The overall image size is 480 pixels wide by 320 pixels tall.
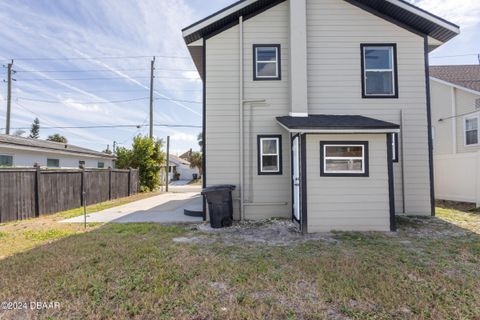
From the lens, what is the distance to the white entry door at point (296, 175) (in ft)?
21.2

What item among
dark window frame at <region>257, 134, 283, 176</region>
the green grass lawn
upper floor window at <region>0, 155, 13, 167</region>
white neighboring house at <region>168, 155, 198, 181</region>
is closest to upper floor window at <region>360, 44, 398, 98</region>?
dark window frame at <region>257, 134, 283, 176</region>

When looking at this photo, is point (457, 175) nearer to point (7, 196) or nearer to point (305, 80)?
point (305, 80)

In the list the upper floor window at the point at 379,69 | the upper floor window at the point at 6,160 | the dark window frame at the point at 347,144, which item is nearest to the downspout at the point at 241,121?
the dark window frame at the point at 347,144

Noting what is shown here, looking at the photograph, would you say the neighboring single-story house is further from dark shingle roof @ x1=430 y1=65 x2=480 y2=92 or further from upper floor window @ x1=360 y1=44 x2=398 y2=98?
upper floor window @ x1=360 y1=44 x2=398 y2=98

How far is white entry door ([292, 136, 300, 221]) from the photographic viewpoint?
6.47 m

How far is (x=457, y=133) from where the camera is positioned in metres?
11.5

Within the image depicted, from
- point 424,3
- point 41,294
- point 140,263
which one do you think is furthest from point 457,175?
point 41,294

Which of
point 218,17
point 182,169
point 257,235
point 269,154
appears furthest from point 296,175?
point 182,169

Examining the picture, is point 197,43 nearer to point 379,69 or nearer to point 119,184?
point 379,69

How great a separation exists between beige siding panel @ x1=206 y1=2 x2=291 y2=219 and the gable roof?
0.78 ft

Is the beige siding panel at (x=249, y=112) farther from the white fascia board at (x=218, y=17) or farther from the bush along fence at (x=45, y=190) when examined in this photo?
the bush along fence at (x=45, y=190)

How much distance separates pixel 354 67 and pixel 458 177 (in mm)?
6472

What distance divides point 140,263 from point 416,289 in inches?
151

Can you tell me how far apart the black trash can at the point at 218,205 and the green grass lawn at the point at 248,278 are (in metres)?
1.12
